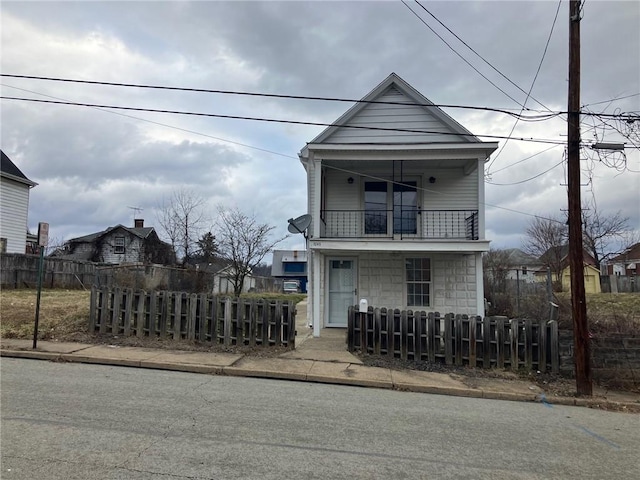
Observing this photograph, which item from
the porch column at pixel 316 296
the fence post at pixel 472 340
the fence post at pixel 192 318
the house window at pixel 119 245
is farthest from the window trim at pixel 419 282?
the house window at pixel 119 245

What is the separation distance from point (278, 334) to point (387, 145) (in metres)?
6.26

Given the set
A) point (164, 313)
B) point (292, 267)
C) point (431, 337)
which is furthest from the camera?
point (292, 267)

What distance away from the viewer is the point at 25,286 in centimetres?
2208

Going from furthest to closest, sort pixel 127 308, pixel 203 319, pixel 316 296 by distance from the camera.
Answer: pixel 316 296, pixel 127 308, pixel 203 319

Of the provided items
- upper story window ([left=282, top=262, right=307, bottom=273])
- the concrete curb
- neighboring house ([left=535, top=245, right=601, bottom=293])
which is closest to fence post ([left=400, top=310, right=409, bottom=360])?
the concrete curb

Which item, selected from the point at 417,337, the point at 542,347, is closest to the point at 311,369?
the point at 417,337

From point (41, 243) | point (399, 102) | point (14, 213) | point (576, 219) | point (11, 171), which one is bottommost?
point (41, 243)

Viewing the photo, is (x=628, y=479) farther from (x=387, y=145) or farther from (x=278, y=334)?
(x=387, y=145)

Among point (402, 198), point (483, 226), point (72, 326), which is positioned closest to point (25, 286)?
point (72, 326)

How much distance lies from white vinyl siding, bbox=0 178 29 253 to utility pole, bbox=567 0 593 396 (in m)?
30.2

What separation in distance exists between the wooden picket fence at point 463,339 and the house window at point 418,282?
394cm

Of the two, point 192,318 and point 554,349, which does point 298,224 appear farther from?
point 554,349

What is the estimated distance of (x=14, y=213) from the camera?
1089 inches

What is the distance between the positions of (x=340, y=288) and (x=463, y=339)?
5363mm
